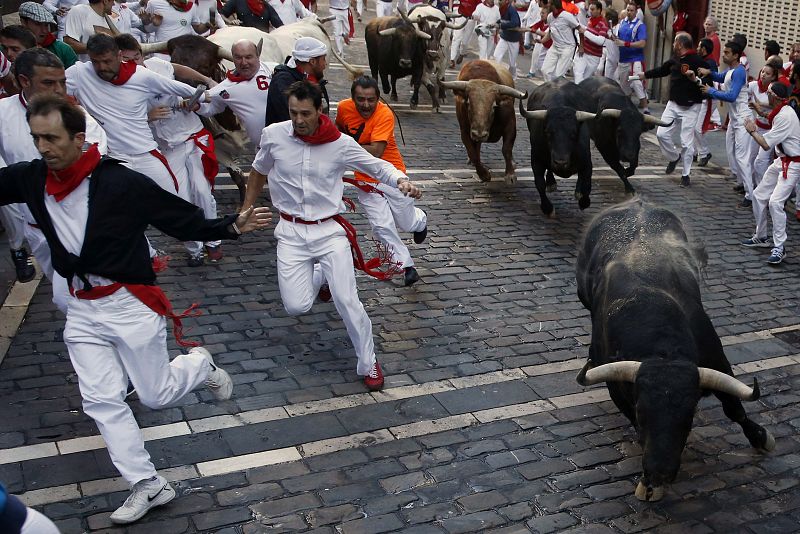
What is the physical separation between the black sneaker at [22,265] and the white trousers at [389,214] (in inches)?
117

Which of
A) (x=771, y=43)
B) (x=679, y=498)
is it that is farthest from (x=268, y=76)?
(x=771, y=43)

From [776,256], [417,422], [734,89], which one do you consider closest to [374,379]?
[417,422]

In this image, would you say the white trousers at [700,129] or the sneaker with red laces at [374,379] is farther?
the white trousers at [700,129]

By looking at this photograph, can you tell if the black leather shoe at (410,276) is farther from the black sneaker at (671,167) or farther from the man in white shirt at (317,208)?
the black sneaker at (671,167)

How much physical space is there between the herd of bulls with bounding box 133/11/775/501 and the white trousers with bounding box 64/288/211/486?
241 cm

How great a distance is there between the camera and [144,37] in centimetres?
1377

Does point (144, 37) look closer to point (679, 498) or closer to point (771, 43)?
point (771, 43)

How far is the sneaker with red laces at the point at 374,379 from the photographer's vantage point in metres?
6.77

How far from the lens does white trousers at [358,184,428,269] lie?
848cm

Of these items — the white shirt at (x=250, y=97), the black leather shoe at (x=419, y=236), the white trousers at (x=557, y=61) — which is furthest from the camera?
the white trousers at (x=557, y=61)

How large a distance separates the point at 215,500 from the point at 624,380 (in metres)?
2.39

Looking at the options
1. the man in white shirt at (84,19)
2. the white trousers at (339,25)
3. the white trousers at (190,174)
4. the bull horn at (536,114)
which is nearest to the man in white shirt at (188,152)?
the white trousers at (190,174)

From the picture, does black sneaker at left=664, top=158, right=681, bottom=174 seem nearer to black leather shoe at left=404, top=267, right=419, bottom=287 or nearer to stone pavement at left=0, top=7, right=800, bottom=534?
stone pavement at left=0, top=7, right=800, bottom=534

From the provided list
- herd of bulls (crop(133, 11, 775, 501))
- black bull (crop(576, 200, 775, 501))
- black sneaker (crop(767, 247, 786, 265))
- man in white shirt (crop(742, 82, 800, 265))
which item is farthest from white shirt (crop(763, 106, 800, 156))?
black bull (crop(576, 200, 775, 501))
